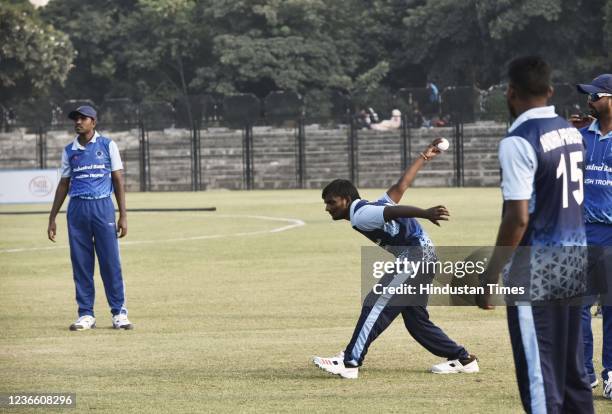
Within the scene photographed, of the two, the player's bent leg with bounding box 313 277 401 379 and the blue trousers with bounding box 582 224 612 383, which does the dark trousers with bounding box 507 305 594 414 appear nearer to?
the blue trousers with bounding box 582 224 612 383

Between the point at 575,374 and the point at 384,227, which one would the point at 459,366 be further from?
the point at 575,374

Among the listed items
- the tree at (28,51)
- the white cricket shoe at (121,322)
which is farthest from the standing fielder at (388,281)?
the tree at (28,51)

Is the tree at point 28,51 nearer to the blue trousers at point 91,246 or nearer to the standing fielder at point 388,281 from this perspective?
the blue trousers at point 91,246

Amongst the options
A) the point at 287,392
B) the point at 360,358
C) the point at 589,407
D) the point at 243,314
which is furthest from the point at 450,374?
the point at 243,314

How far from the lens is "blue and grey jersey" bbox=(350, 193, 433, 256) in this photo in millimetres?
8859

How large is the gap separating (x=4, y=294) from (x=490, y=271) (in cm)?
1057

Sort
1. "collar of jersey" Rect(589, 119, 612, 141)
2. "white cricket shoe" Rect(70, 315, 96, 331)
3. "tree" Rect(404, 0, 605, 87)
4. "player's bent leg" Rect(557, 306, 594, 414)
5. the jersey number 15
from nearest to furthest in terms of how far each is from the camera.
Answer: the jersey number 15, "player's bent leg" Rect(557, 306, 594, 414), "collar of jersey" Rect(589, 119, 612, 141), "white cricket shoe" Rect(70, 315, 96, 331), "tree" Rect(404, 0, 605, 87)

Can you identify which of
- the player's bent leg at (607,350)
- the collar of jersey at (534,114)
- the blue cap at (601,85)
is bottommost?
the player's bent leg at (607,350)

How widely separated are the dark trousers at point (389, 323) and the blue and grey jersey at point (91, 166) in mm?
3949

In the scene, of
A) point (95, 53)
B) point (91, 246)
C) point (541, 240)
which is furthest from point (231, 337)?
point (95, 53)

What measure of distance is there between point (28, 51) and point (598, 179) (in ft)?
180

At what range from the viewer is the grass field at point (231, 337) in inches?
345

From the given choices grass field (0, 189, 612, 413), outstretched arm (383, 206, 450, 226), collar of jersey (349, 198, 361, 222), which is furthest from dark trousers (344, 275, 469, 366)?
outstretched arm (383, 206, 450, 226)

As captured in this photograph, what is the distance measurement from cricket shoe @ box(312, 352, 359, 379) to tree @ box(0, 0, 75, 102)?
53.2m
